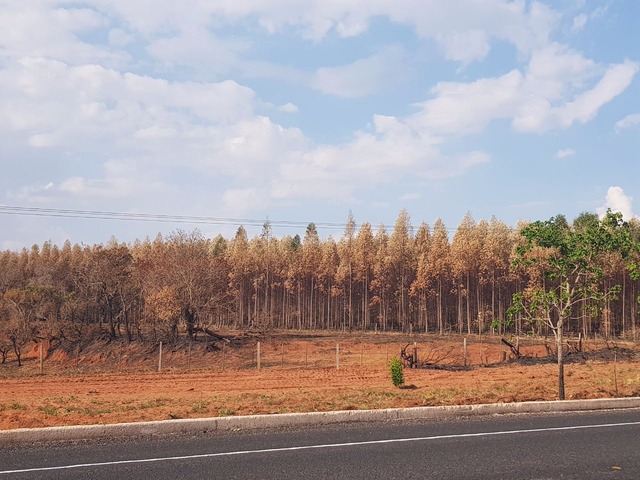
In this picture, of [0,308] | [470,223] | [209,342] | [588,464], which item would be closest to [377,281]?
[470,223]

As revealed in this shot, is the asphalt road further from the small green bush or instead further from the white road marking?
the small green bush

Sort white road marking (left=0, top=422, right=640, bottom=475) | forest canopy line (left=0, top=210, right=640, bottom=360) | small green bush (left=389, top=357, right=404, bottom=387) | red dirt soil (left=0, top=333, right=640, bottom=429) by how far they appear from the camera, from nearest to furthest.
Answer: white road marking (left=0, top=422, right=640, bottom=475)
red dirt soil (left=0, top=333, right=640, bottom=429)
small green bush (left=389, top=357, right=404, bottom=387)
forest canopy line (left=0, top=210, right=640, bottom=360)

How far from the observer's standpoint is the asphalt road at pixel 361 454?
816cm

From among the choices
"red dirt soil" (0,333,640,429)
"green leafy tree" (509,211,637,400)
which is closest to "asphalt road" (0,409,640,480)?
"red dirt soil" (0,333,640,429)

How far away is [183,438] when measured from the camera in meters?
11.1

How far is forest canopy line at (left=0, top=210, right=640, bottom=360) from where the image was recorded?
41219 mm

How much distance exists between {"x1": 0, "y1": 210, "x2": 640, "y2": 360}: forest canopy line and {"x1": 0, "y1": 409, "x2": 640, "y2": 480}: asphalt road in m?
5.88

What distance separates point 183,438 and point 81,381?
1855 centimetres

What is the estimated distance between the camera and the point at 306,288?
7956 centimetres

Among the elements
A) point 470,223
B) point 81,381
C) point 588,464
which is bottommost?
point 81,381

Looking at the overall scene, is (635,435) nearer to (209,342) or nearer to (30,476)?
(30,476)

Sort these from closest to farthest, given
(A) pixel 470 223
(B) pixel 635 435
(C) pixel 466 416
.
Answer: (B) pixel 635 435, (C) pixel 466 416, (A) pixel 470 223

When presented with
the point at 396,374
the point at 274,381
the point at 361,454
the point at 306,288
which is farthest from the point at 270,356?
the point at 306,288

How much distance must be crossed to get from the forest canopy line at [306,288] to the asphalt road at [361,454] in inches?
231
